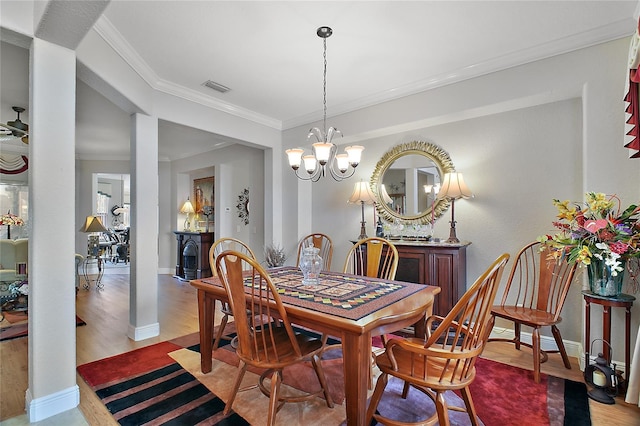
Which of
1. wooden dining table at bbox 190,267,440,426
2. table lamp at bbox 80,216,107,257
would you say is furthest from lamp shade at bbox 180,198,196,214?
wooden dining table at bbox 190,267,440,426

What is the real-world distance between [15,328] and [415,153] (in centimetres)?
504

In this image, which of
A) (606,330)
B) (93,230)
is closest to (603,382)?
(606,330)

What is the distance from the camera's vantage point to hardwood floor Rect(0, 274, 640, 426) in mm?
2008

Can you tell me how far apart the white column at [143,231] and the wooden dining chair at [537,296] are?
10.9 ft

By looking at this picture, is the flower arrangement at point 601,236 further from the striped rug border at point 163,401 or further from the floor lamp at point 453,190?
the striped rug border at point 163,401

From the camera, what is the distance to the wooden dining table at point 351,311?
1.48m

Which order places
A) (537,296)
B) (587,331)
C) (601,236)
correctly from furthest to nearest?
(537,296)
(587,331)
(601,236)

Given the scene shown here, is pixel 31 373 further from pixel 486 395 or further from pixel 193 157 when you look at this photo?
pixel 193 157

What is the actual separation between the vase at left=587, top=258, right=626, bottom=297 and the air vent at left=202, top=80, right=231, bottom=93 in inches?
148

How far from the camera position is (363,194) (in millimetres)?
3977

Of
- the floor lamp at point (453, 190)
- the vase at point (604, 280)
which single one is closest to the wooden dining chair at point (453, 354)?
the vase at point (604, 280)

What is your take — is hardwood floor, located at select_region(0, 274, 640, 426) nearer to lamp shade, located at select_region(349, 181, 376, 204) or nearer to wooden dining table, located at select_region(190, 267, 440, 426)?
wooden dining table, located at select_region(190, 267, 440, 426)

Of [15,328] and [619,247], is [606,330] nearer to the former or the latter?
[619,247]

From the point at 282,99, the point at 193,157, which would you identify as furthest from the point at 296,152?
the point at 193,157
